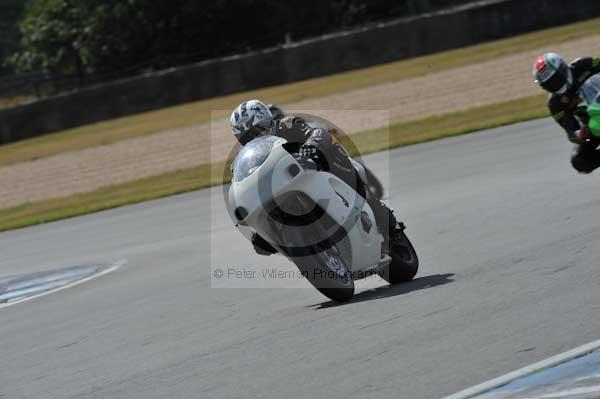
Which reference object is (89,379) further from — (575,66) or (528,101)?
(528,101)

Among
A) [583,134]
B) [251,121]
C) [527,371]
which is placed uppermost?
[527,371]

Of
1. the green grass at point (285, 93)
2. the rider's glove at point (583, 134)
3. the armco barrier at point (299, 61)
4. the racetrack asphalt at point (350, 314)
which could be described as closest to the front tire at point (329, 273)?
the racetrack asphalt at point (350, 314)

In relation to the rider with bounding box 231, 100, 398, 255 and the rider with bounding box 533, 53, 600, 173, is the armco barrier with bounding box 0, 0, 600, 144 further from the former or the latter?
the rider with bounding box 231, 100, 398, 255

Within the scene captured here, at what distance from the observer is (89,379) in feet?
21.1

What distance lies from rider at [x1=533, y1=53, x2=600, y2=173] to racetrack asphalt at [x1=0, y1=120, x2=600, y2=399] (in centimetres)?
44

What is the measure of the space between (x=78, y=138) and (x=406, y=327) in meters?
26.8

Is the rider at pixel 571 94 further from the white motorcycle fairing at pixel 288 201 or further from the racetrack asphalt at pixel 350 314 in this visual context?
the white motorcycle fairing at pixel 288 201

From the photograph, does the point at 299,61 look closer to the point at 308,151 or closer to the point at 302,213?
the point at 308,151

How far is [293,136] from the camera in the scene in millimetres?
8039

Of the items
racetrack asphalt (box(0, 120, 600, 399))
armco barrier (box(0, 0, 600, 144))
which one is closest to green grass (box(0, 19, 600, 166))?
armco barrier (box(0, 0, 600, 144))

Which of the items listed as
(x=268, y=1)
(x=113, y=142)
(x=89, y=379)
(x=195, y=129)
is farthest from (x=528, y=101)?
(x=268, y=1)

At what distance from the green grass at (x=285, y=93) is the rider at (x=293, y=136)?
21.6 m

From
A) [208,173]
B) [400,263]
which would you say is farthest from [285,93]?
[400,263]

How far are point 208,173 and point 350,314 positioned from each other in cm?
1455
